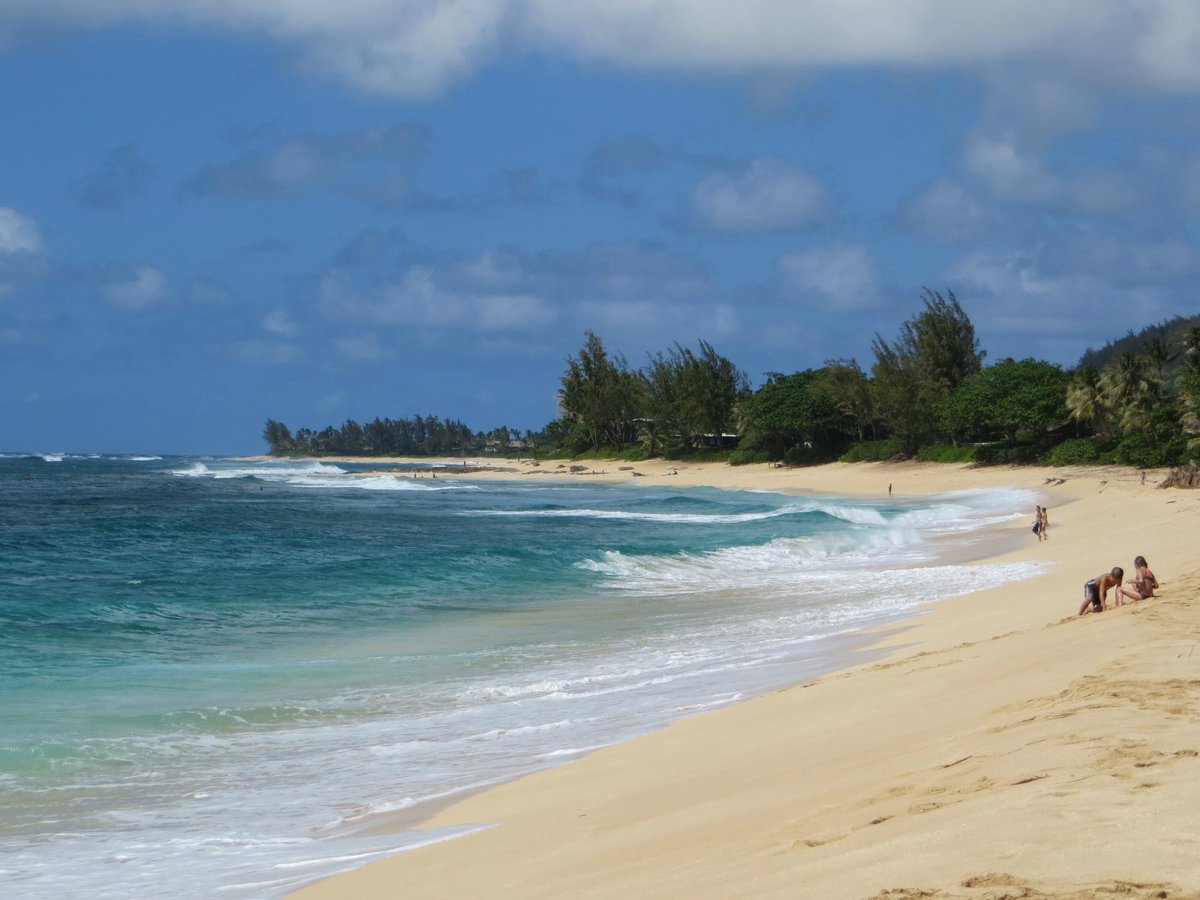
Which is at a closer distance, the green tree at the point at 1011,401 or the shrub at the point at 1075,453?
the shrub at the point at 1075,453

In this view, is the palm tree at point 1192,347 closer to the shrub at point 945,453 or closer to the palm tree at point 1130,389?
the palm tree at point 1130,389

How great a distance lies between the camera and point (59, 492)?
7175 centimetres

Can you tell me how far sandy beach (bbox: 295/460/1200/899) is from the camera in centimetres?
440

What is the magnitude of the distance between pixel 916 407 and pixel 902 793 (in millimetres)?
73799

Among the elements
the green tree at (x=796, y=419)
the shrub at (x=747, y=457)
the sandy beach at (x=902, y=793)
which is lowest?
the sandy beach at (x=902, y=793)

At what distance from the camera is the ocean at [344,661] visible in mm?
→ 8180

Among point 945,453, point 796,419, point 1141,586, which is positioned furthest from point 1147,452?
point 1141,586

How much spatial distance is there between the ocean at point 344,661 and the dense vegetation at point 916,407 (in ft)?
76.1

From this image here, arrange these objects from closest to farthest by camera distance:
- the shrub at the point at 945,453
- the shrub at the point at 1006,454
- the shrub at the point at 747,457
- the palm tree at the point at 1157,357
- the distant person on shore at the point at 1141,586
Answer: the distant person on shore at the point at 1141,586 → the palm tree at the point at 1157,357 → the shrub at the point at 1006,454 → the shrub at the point at 945,453 → the shrub at the point at 747,457

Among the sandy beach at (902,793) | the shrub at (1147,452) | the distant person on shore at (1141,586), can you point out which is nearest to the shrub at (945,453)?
the shrub at (1147,452)

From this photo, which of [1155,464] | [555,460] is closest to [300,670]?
[1155,464]

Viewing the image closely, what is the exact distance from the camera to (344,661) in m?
15.6

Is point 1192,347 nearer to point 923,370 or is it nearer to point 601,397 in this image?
point 923,370

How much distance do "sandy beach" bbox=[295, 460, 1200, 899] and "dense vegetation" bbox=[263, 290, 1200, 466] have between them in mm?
36570
